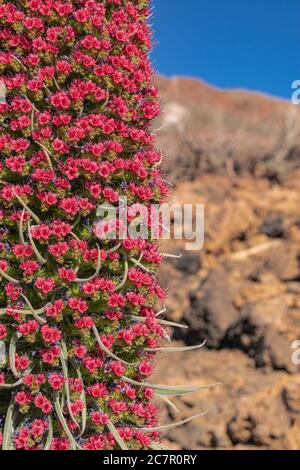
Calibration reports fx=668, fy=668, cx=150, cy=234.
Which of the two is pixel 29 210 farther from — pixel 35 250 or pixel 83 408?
pixel 83 408

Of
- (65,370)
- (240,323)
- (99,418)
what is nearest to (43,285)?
(65,370)

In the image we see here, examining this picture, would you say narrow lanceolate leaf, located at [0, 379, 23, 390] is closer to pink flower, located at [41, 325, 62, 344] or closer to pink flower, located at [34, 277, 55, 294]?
pink flower, located at [41, 325, 62, 344]

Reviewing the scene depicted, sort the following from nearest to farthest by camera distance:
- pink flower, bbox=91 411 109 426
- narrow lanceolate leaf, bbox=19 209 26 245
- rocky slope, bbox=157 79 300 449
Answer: narrow lanceolate leaf, bbox=19 209 26 245
pink flower, bbox=91 411 109 426
rocky slope, bbox=157 79 300 449

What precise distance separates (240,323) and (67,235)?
3.84 meters

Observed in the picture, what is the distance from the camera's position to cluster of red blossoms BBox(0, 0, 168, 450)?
231 centimetres

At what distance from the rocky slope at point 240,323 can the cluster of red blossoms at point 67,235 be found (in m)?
2.54

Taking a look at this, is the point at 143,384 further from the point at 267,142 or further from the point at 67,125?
the point at 267,142

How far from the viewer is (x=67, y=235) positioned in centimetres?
236

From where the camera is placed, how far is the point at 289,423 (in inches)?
188

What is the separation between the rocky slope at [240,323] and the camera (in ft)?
16.0

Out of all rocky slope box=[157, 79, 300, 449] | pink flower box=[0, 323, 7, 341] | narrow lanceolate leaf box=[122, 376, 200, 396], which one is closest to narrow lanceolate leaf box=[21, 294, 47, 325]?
pink flower box=[0, 323, 7, 341]

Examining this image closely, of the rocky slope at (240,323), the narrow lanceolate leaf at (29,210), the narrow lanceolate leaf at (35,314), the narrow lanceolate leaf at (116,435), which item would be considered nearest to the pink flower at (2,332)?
the narrow lanceolate leaf at (35,314)

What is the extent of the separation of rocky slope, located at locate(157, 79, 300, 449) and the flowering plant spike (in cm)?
255

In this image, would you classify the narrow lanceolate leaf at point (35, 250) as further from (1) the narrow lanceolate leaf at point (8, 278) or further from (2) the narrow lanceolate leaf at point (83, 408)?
(2) the narrow lanceolate leaf at point (83, 408)
